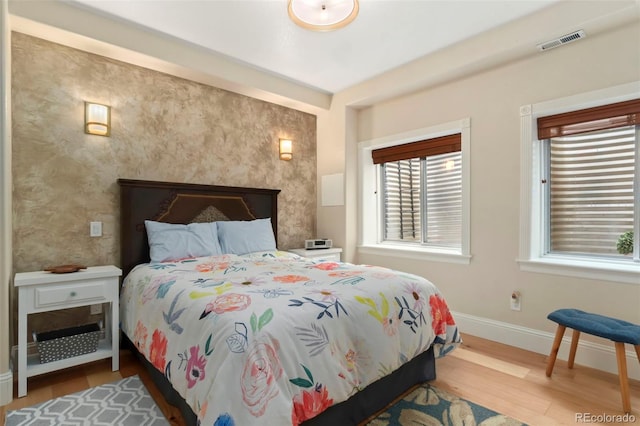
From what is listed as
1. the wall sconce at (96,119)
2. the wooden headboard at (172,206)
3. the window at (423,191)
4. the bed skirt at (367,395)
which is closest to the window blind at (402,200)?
the window at (423,191)

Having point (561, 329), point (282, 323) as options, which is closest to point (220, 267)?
point (282, 323)

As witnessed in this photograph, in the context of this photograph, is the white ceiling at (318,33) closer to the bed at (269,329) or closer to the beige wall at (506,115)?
the beige wall at (506,115)

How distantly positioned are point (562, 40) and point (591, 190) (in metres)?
1.17

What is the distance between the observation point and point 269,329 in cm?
128

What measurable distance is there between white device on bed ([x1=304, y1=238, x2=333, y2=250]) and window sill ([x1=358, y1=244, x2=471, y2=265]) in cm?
42

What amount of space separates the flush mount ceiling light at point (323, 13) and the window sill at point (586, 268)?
2.35 metres

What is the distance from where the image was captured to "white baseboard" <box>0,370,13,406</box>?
6.16 feet

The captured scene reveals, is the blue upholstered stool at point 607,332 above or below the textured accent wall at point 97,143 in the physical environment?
below

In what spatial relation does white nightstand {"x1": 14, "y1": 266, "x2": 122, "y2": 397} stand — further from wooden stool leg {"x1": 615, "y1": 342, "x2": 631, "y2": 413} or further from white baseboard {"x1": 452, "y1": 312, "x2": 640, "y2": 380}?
wooden stool leg {"x1": 615, "y1": 342, "x2": 631, "y2": 413}

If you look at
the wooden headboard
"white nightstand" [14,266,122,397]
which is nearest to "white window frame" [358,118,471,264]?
the wooden headboard

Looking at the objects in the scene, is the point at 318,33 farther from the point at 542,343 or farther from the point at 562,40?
the point at 542,343

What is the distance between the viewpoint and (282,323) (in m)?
1.33

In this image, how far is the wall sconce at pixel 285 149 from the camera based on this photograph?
3855mm

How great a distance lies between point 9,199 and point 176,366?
1581mm
